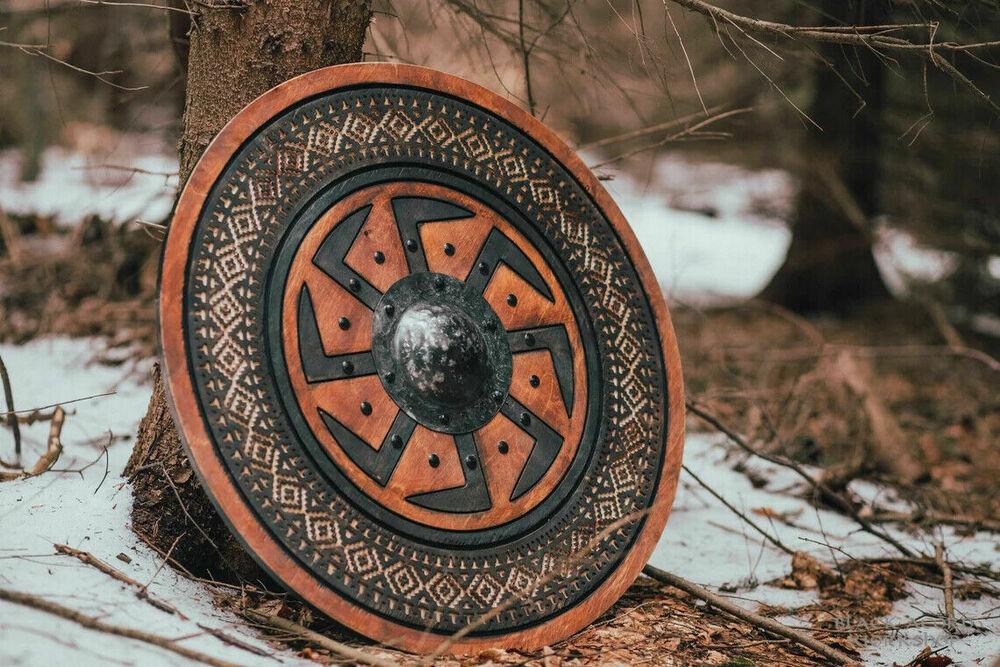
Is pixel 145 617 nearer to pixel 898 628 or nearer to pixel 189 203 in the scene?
pixel 189 203

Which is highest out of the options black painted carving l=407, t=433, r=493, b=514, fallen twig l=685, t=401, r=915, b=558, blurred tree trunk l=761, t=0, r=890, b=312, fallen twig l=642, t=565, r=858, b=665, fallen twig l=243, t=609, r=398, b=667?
blurred tree trunk l=761, t=0, r=890, b=312

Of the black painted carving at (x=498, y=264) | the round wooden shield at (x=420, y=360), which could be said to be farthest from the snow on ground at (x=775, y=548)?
the black painted carving at (x=498, y=264)

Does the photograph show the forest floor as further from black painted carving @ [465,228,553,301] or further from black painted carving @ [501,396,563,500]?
black painted carving @ [465,228,553,301]

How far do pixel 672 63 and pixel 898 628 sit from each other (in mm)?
1881

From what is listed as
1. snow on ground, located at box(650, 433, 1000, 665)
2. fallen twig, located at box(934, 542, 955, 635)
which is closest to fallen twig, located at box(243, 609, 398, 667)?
snow on ground, located at box(650, 433, 1000, 665)

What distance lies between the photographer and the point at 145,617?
1954 mm

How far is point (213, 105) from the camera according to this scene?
249cm

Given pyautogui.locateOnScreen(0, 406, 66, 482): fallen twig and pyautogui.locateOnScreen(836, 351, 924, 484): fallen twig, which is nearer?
pyautogui.locateOnScreen(0, 406, 66, 482): fallen twig

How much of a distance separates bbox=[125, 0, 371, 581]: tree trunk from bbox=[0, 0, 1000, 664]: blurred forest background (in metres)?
0.05

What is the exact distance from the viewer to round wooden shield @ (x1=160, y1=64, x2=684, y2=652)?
207cm

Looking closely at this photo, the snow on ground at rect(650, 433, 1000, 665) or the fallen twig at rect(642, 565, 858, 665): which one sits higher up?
the snow on ground at rect(650, 433, 1000, 665)

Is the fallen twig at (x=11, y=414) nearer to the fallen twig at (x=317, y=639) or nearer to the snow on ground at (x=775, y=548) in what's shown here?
the fallen twig at (x=317, y=639)

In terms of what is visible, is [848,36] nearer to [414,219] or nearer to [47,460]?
[414,219]

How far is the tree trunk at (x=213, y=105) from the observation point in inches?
94.6
